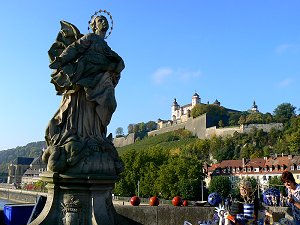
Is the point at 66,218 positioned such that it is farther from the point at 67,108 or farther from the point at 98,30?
the point at 98,30

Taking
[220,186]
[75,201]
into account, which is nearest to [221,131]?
[220,186]

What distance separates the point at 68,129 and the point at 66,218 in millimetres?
1567

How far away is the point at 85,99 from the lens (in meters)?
7.28

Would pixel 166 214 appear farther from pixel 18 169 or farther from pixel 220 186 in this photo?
pixel 18 169

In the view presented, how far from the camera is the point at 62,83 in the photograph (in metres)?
7.19

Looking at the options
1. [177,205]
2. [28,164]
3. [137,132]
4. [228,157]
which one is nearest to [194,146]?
[228,157]

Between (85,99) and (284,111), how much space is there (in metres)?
107

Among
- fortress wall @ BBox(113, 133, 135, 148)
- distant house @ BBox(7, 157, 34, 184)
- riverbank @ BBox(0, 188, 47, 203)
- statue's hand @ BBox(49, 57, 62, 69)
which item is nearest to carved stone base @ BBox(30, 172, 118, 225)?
statue's hand @ BBox(49, 57, 62, 69)

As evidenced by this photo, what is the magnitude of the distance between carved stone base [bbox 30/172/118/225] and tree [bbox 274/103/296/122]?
342ft

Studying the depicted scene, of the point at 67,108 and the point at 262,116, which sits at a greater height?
the point at 262,116

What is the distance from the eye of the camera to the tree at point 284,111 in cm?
10638

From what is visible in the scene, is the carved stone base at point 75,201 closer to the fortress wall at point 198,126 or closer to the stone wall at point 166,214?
the stone wall at point 166,214

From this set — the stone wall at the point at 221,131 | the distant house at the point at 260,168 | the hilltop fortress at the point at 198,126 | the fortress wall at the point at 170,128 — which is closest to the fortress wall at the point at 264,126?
the hilltop fortress at the point at 198,126

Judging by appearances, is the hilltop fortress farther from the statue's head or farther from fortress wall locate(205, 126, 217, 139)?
the statue's head
